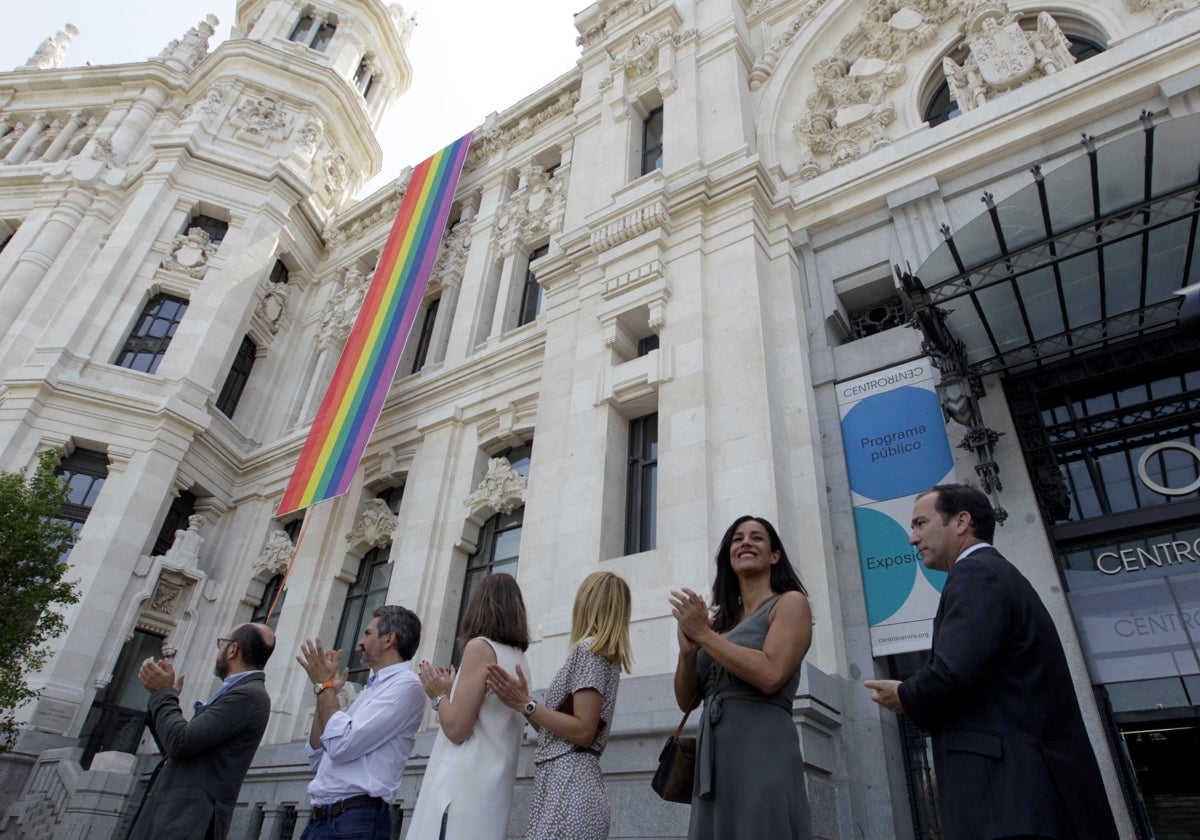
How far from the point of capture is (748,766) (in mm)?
3156

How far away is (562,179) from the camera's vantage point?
59.1ft

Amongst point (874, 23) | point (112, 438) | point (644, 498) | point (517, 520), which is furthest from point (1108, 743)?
point (112, 438)

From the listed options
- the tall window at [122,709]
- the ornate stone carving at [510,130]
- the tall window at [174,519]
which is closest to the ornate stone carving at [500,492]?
the tall window at [122,709]

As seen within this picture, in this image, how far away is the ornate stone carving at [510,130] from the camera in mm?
19312

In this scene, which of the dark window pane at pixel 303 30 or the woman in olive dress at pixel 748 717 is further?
the dark window pane at pixel 303 30

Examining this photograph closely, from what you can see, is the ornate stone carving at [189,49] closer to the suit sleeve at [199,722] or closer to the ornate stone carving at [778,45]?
the ornate stone carving at [778,45]

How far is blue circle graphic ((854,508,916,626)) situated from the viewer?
8.05 meters

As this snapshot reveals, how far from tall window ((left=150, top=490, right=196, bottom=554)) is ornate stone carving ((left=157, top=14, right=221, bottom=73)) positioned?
1656 cm

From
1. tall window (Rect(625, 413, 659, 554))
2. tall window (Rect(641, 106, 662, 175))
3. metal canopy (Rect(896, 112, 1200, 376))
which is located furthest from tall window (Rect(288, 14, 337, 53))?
metal canopy (Rect(896, 112, 1200, 376))

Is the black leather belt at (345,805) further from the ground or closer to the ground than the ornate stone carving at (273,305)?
closer to the ground

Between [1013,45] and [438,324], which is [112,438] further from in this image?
[1013,45]

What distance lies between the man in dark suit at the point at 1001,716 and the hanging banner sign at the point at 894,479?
4.98m

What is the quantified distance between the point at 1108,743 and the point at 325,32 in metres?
30.4

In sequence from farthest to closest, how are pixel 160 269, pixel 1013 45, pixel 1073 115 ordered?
pixel 160 269 < pixel 1013 45 < pixel 1073 115
